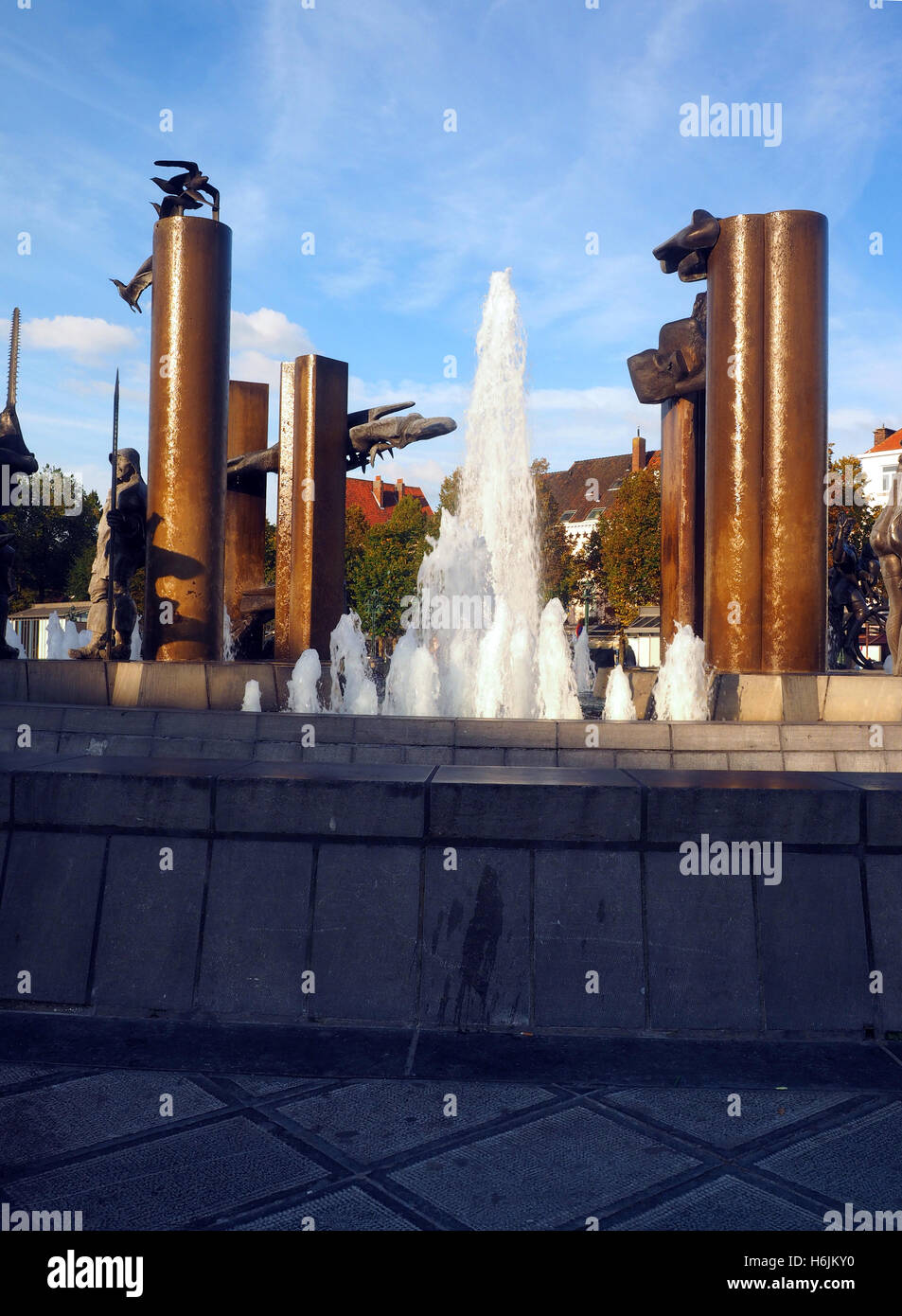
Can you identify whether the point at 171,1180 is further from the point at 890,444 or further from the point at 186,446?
the point at 890,444

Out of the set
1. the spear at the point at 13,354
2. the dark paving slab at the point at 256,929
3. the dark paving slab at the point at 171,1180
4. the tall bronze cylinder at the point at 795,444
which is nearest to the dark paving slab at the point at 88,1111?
the dark paving slab at the point at 171,1180

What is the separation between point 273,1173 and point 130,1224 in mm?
396

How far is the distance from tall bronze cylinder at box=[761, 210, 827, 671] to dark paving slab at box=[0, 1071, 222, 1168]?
9.58m

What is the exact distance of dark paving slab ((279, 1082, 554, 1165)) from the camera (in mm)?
2906

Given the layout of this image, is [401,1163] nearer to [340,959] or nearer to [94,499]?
[340,959]

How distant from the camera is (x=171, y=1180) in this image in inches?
104

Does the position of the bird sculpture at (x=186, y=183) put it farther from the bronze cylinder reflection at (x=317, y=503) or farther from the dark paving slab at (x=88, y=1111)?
the dark paving slab at (x=88, y=1111)

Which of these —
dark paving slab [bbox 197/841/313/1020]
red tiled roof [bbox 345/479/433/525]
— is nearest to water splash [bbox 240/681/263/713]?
dark paving slab [bbox 197/841/313/1020]

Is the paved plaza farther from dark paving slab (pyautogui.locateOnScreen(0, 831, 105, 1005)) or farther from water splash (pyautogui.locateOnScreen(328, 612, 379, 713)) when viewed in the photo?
water splash (pyautogui.locateOnScreen(328, 612, 379, 713))

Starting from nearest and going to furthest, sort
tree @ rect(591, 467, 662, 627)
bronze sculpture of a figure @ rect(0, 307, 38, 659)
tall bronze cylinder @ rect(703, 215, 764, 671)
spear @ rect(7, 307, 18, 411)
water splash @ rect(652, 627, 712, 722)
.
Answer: water splash @ rect(652, 627, 712, 722) → tall bronze cylinder @ rect(703, 215, 764, 671) → bronze sculpture of a figure @ rect(0, 307, 38, 659) → spear @ rect(7, 307, 18, 411) → tree @ rect(591, 467, 662, 627)

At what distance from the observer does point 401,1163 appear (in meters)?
2.76

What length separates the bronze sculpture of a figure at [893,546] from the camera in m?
11.1

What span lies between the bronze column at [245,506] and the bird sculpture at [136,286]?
4556mm

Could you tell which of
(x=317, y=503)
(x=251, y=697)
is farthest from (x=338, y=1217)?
(x=317, y=503)
